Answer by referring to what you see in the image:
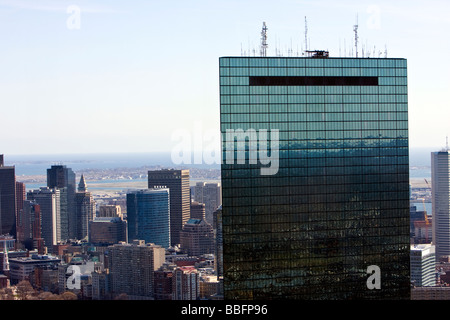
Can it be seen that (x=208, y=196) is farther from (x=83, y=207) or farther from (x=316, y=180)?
(x=316, y=180)

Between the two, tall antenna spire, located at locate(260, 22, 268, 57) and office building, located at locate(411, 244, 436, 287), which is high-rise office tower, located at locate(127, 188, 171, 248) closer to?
office building, located at locate(411, 244, 436, 287)

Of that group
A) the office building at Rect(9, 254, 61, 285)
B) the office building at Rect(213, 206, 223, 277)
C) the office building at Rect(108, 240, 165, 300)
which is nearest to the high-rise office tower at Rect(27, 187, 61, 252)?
the office building at Rect(9, 254, 61, 285)

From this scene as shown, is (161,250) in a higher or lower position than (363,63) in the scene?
lower

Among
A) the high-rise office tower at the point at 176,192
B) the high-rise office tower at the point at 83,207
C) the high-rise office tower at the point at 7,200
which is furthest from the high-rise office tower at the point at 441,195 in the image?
the high-rise office tower at the point at 7,200

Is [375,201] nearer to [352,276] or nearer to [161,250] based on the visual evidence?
[352,276]

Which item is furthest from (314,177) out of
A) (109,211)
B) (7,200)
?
(7,200)

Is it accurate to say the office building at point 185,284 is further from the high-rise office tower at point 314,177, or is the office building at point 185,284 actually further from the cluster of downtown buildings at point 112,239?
the high-rise office tower at point 314,177
